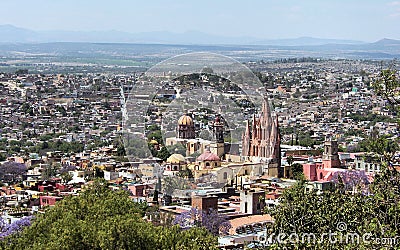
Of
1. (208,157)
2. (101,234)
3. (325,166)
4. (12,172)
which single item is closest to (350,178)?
(325,166)

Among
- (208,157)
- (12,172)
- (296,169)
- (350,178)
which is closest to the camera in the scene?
(350,178)

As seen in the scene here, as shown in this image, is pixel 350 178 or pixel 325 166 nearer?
pixel 350 178

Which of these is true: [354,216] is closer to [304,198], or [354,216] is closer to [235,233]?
[304,198]

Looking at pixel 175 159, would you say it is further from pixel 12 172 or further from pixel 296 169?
pixel 12 172

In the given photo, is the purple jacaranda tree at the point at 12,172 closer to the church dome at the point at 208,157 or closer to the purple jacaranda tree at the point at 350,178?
the church dome at the point at 208,157

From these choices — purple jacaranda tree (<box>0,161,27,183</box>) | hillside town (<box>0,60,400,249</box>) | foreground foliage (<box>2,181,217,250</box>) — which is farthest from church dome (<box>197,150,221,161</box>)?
foreground foliage (<box>2,181,217,250</box>)

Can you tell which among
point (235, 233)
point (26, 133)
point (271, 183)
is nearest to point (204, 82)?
point (26, 133)

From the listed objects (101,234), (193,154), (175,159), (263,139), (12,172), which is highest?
(101,234)

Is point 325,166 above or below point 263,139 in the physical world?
below
